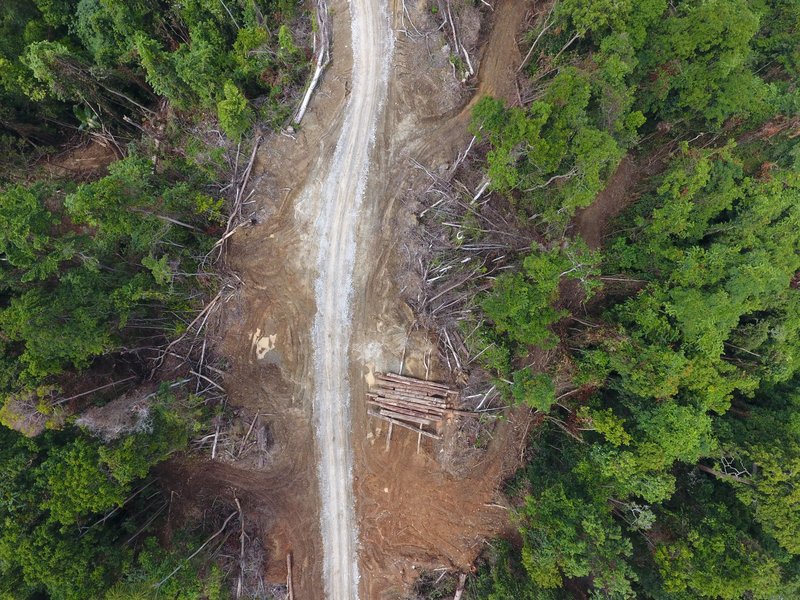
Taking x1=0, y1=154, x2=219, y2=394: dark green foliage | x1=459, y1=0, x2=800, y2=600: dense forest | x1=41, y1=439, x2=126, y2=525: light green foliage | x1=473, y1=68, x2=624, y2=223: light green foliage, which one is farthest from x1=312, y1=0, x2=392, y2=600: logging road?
x1=41, y1=439, x2=126, y2=525: light green foliage

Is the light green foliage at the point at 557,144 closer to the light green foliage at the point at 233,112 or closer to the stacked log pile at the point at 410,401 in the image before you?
the stacked log pile at the point at 410,401

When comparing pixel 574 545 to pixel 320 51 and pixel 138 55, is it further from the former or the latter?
pixel 138 55

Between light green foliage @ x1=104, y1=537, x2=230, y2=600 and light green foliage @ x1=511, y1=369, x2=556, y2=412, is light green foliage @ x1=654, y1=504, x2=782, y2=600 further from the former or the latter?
light green foliage @ x1=104, y1=537, x2=230, y2=600

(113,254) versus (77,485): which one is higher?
(113,254)

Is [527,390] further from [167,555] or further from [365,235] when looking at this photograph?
[167,555]

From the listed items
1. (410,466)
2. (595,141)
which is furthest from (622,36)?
(410,466)

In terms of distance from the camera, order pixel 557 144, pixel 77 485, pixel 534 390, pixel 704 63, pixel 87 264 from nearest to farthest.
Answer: pixel 77 485, pixel 87 264, pixel 557 144, pixel 534 390, pixel 704 63

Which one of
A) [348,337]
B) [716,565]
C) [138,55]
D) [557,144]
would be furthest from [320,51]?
[716,565]
